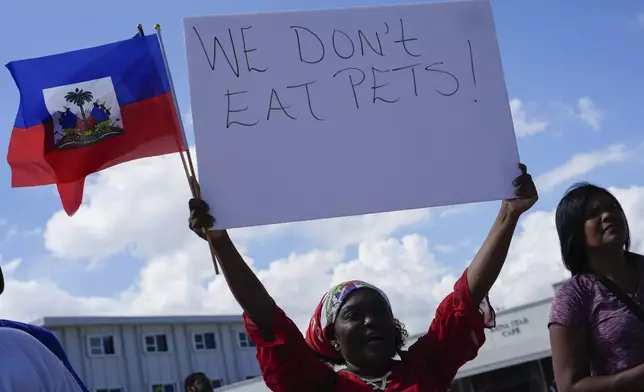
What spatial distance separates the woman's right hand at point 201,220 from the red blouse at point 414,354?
0.34 metres

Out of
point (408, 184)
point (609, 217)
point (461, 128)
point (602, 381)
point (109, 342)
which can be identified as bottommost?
point (602, 381)

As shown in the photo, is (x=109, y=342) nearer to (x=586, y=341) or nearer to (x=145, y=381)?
(x=145, y=381)

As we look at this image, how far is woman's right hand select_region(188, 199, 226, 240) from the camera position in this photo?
3.02m

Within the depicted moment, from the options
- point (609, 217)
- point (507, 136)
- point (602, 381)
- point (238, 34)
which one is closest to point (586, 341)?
point (602, 381)

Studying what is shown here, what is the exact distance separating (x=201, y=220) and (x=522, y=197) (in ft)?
4.01

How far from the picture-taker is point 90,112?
12.3ft

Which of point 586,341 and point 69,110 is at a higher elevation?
point 69,110

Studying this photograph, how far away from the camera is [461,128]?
3.43 metres

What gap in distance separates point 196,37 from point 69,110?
825mm

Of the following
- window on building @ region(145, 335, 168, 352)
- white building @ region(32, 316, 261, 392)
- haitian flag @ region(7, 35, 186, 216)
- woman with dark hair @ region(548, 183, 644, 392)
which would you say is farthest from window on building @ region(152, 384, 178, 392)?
woman with dark hair @ region(548, 183, 644, 392)

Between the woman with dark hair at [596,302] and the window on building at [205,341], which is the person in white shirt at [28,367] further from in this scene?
the window on building at [205,341]

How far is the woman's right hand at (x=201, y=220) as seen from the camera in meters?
3.02

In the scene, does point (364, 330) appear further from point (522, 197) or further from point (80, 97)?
point (80, 97)

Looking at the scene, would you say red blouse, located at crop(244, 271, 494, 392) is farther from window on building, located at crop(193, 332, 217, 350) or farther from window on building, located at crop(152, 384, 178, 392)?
window on building, located at crop(193, 332, 217, 350)
